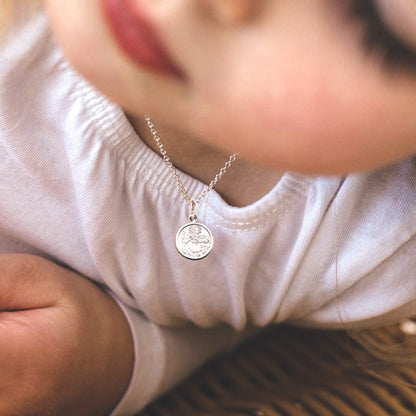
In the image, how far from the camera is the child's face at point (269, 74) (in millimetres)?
336

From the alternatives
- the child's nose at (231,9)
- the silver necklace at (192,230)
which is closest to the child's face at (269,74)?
the child's nose at (231,9)

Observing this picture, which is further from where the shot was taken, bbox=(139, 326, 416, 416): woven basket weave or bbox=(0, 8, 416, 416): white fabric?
bbox=(139, 326, 416, 416): woven basket weave

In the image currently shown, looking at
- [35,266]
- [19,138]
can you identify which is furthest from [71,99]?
[35,266]

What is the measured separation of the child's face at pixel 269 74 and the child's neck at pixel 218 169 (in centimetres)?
18

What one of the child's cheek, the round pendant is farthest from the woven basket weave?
the child's cheek

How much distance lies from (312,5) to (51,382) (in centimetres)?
41

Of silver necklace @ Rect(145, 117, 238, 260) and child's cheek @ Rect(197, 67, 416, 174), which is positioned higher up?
child's cheek @ Rect(197, 67, 416, 174)

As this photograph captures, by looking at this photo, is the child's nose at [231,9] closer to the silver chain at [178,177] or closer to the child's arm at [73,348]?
the silver chain at [178,177]

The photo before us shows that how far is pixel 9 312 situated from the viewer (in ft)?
2.00

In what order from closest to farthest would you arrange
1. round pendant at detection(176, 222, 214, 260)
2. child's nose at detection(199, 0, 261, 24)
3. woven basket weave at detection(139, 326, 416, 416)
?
1. child's nose at detection(199, 0, 261, 24)
2. round pendant at detection(176, 222, 214, 260)
3. woven basket weave at detection(139, 326, 416, 416)

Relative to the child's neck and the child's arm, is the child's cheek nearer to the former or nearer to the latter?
the child's neck

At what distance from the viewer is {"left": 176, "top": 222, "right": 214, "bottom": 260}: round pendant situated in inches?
21.4

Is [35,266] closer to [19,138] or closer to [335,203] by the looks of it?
[19,138]

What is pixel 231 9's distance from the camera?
33 cm
